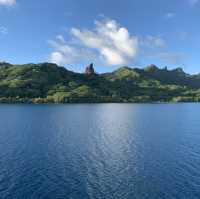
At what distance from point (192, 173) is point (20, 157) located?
46.0 m

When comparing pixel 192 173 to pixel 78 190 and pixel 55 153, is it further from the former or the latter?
pixel 55 153

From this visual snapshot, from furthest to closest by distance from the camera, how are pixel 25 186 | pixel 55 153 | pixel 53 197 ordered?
pixel 55 153
pixel 25 186
pixel 53 197

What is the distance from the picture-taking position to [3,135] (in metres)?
110

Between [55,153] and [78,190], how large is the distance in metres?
30.5

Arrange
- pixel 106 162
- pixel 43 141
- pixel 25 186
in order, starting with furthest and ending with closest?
1. pixel 43 141
2. pixel 106 162
3. pixel 25 186

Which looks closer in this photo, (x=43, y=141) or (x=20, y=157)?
(x=20, y=157)

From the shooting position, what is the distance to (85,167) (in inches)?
2547

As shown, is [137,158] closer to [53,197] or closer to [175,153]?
[175,153]

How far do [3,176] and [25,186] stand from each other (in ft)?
26.4

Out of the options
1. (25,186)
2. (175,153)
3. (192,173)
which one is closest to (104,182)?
(25,186)

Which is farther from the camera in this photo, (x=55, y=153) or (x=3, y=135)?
(x=3, y=135)

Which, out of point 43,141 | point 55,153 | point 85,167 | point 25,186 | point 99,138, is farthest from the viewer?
point 99,138

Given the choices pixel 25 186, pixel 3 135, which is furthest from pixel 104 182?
pixel 3 135

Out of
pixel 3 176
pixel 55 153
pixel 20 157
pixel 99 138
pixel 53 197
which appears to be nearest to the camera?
pixel 53 197
